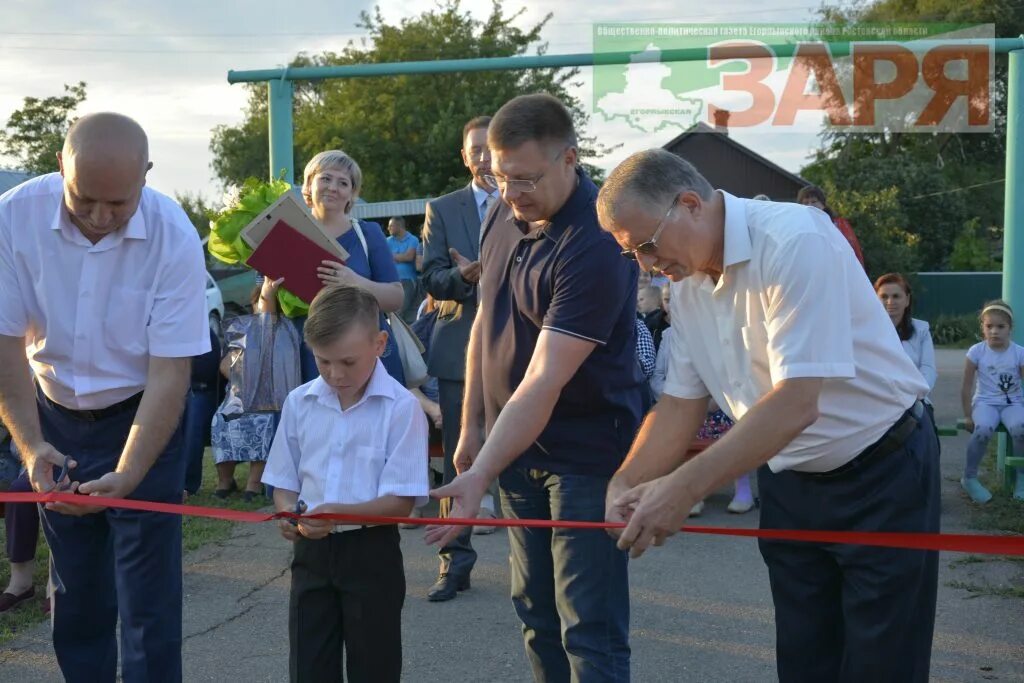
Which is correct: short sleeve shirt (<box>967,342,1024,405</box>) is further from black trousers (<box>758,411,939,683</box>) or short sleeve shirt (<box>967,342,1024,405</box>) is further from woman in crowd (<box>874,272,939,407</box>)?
black trousers (<box>758,411,939,683</box>)

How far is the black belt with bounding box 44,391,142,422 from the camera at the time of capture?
388cm

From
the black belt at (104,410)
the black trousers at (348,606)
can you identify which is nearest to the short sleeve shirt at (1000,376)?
the black trousers at (348,606)

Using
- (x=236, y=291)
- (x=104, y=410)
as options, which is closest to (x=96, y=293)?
(x=104, y=410)

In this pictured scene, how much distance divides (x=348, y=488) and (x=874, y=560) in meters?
1.69

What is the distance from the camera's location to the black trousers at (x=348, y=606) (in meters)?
3.80

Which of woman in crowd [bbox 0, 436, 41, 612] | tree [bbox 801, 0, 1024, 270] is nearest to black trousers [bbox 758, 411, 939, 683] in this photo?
woman in crowd [bbox 0, 436, 41, 612]

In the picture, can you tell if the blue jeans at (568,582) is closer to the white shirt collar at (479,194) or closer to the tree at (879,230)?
the white shirt collar at (479,194)

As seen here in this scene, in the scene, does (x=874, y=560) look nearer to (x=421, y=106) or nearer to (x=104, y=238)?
(x=104, y=238)

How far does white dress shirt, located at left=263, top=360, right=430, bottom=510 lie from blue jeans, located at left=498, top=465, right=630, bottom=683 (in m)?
0.39

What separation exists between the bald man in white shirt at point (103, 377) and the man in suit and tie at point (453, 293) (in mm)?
2228

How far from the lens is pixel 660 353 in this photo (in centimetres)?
906

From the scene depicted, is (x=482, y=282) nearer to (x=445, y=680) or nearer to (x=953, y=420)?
(x=445, y=680)

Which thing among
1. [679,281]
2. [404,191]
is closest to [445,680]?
[679,281]

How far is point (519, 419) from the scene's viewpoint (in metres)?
3.58
